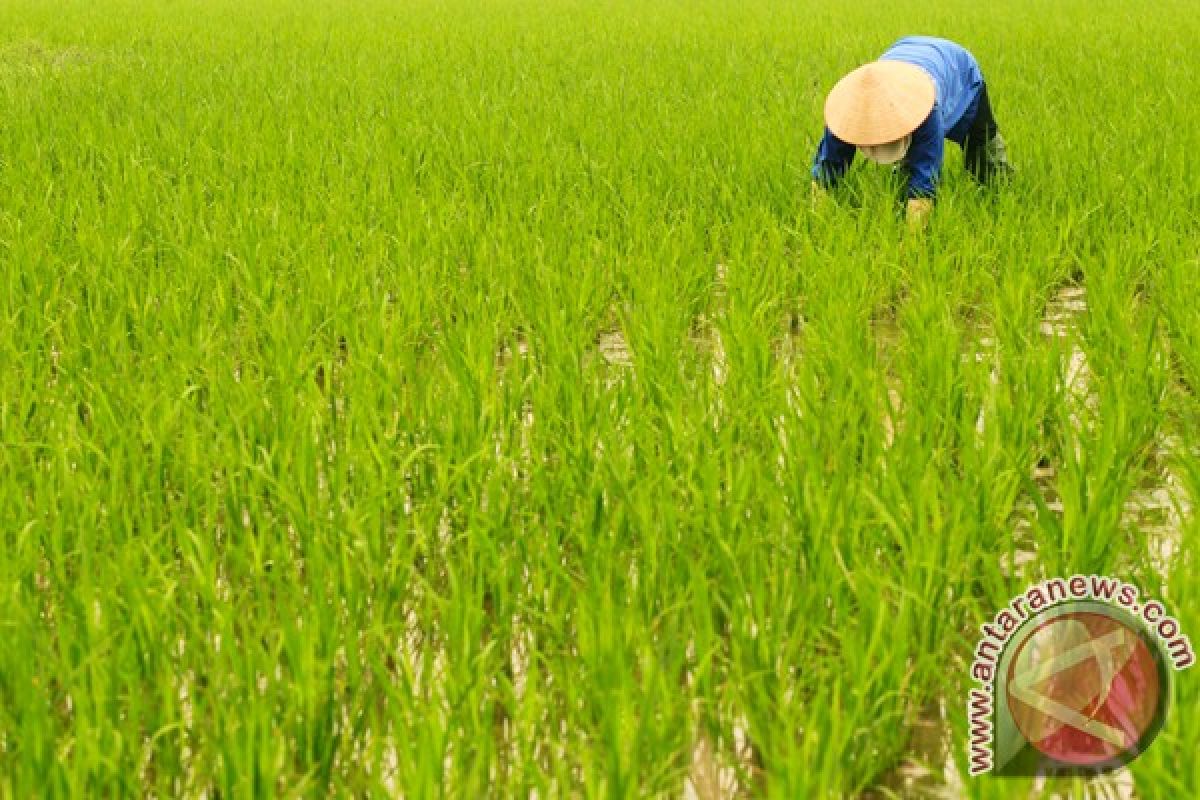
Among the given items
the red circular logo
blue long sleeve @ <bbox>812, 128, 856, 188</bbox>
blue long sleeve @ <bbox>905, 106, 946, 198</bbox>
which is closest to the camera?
the red circular logo

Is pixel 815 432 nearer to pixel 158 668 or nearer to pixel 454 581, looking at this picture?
pixel 454 581

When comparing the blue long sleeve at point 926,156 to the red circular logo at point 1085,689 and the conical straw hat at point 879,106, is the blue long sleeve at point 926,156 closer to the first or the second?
the conical straw hat at point 879,106

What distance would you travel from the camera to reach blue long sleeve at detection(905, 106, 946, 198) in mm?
3320

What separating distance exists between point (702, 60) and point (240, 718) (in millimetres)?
6311

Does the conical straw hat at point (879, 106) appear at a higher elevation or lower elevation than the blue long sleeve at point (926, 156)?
higher

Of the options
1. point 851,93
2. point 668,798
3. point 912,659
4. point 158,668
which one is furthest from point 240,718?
point 851,93

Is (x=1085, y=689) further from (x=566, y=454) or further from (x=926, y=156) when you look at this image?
(x=926, y=156)

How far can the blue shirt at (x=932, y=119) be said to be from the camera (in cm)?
337

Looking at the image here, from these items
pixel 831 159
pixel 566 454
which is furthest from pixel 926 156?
pixel 566 454

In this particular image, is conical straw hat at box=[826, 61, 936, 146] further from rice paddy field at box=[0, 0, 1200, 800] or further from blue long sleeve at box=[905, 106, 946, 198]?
rice paddy field at box=[0, 0, 1200, 800]

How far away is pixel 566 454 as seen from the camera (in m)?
2.06

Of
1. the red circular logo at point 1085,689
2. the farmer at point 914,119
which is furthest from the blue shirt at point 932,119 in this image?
the red circular logo at point 1085,689

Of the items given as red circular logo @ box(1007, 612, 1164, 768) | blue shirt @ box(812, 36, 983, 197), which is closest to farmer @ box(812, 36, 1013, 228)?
blue shirt @ box(812, 36, 983, 197)

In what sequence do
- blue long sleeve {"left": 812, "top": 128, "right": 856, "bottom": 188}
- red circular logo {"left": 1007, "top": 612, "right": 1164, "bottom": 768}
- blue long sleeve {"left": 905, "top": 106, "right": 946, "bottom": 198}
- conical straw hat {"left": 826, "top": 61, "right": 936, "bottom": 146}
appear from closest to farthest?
red circular logo {"left": 1007, "top": 612, "right": 1164, "bottom": 768} < conical straw hat {"left": 826, "top": 61, "right": 936, "bottom": 146} < blue long sleeve {"left": 905, "top": 106, "right": 946, "bottom": 198} < blue long sleeve {"left": 812, "top": 128, "right": 856, "bottom": 188}
